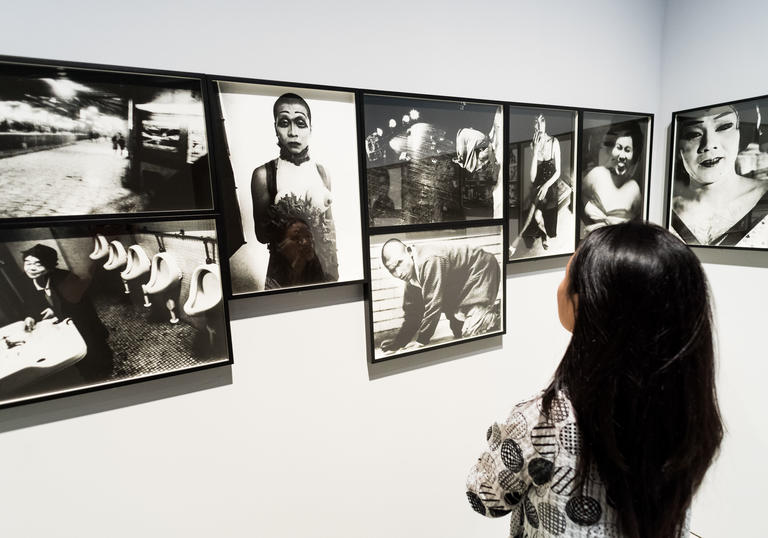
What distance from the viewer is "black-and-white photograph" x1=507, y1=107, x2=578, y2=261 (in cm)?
132

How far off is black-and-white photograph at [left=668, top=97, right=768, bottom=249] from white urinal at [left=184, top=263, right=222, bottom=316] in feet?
5.83

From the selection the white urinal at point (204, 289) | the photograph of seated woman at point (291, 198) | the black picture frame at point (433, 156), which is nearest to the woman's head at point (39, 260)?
the white urinal at point (204, 289)

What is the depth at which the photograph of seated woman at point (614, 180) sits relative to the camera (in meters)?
1.49

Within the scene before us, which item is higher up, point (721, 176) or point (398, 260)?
point (721, 176)

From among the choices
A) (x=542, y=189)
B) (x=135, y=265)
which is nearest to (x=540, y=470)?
(x=135, y=265)

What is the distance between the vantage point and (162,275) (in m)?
0.89

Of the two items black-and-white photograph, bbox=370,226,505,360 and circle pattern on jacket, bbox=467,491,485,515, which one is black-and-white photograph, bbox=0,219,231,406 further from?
circle pattern on jacket, bbox=467,491,485,515

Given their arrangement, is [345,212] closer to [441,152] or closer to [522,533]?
[441,152]

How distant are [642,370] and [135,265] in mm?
969

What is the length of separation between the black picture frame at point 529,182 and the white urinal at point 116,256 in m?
1.09

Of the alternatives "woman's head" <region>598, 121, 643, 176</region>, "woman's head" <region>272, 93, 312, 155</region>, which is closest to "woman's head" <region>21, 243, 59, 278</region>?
"woman's head" <region>272, 93, 312, 155</region>

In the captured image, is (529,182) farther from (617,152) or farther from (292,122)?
(292,122)

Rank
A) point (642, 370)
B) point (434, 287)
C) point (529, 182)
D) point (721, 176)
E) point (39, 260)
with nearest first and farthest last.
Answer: point (642, 370), point (39, 260), point (434, 287), point (529, 182), point (721, 176)

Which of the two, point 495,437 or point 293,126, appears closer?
point 495,437
